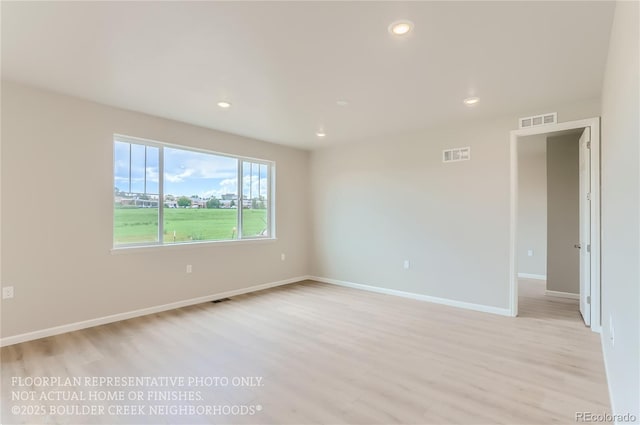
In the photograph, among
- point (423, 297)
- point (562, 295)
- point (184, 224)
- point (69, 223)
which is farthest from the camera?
point (562, 295)

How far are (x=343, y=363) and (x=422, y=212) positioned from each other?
2.81 meters

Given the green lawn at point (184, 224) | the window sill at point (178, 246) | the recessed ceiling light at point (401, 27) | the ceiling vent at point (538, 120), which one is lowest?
the window sill at point (178, 246)

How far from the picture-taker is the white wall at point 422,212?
13.7ft

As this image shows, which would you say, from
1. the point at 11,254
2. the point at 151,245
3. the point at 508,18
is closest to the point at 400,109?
the point at 508,18

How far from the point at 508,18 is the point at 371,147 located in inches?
133

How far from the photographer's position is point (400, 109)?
3.88 metres

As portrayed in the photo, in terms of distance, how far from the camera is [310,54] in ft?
8.34

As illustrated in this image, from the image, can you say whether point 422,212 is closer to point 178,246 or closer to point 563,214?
point 563,214

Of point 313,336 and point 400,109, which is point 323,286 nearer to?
point 313,336

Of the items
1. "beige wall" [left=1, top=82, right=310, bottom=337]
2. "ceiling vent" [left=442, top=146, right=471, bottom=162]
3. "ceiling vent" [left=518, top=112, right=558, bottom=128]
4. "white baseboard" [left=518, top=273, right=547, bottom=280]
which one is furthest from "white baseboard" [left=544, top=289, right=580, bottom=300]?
"beige wall" [left=1, top=82, right=310, bottom=337]

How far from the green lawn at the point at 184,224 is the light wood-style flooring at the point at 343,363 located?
1.07m

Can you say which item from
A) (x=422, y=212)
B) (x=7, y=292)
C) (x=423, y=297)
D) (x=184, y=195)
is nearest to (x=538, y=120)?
(x=422, y=212)

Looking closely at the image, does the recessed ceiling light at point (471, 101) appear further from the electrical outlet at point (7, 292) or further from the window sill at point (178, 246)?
the electrical outlet at point (7, 292)

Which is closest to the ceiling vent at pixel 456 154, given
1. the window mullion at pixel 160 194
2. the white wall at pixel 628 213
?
the white wall at pixel 628 213
